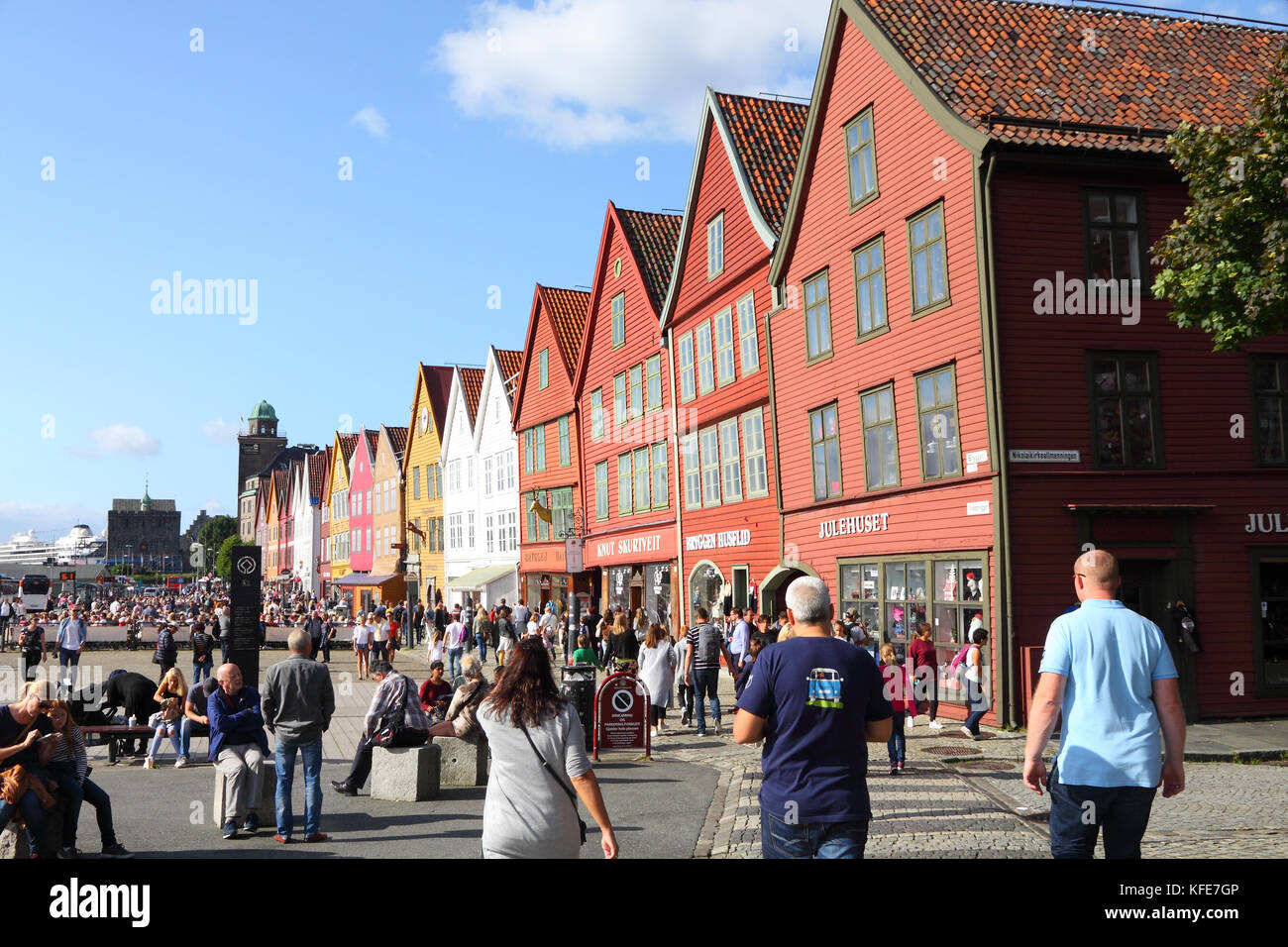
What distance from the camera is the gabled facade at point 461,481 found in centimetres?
5153

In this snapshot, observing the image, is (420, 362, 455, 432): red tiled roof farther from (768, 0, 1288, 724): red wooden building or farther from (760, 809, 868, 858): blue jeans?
(760, 809, 868, 858): blue jeans

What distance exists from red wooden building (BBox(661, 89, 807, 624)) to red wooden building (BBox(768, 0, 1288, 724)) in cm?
583

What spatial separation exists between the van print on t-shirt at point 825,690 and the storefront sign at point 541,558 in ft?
116

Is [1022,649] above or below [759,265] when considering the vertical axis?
below

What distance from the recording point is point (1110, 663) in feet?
16.7

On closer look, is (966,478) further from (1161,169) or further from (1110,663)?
(1110,663)

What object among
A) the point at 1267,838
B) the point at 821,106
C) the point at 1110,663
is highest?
the point at 821,106

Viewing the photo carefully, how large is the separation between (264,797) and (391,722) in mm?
1874

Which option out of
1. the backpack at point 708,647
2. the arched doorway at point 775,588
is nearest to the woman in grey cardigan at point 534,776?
the backpack at point 708,647

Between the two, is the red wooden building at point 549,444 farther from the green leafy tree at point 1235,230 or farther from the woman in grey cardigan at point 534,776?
the woman in grey cardigan at point 534,776

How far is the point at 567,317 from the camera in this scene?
141 ft

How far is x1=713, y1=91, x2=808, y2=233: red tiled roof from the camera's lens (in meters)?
26.6
